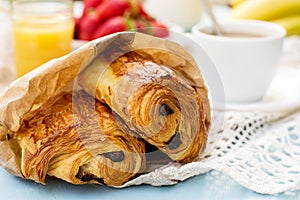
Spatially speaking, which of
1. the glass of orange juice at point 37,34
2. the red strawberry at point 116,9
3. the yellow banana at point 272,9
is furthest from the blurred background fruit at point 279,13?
the glass of orange juice at point 37,34

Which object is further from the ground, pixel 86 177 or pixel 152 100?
pixel 152 100

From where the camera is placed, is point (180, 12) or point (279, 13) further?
point (180, 12)

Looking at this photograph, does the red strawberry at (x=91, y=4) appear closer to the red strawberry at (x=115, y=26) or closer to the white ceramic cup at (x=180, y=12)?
the red strawberry at (x=115, y=26)

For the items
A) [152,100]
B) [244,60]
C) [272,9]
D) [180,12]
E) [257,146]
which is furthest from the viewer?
[180,12]

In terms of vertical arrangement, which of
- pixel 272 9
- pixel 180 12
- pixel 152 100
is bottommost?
pixel 180 12

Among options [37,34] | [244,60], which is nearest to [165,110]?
[244,60]

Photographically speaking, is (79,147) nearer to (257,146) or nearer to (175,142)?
(175,142)
